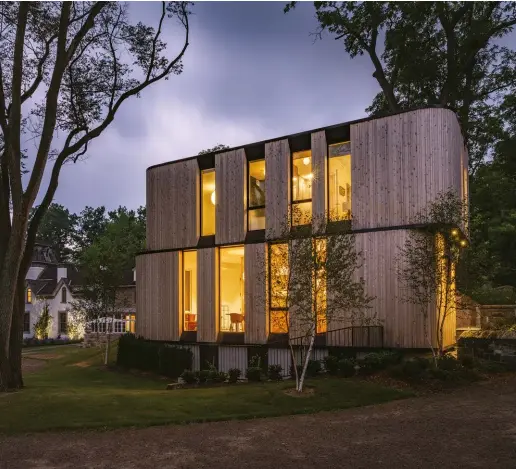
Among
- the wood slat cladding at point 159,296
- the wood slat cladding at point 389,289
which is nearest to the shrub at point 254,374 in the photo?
the wood slat cladding at point 389,289

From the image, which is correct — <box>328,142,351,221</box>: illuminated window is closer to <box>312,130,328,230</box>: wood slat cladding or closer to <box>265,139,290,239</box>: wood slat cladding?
<box>312,130,328,230</box>: wood slat cladding

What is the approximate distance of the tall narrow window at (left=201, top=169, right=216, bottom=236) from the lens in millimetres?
20375

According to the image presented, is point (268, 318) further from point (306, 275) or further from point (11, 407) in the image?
point (11, 407)

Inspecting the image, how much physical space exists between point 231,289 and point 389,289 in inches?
281

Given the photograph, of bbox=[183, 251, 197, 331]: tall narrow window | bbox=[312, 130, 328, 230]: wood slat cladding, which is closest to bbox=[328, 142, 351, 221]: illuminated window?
bbox=[312, 130, 328, 230]: wood slat cladding

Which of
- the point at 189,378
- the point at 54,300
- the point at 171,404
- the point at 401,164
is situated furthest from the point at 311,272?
the point at 54,300

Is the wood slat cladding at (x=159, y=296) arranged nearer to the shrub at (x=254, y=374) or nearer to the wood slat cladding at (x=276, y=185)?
the wood slat cladding at (x=276, y=185)

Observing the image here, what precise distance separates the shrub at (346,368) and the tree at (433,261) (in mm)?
2232

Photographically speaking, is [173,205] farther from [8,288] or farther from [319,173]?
[8,288]

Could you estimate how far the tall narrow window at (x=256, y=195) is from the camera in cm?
1900

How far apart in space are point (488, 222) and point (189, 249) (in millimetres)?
17332

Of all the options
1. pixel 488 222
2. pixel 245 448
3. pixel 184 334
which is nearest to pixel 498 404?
pixel 245 448

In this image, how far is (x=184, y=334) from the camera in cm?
2003

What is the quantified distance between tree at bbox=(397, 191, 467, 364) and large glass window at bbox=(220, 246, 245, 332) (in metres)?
6.75
